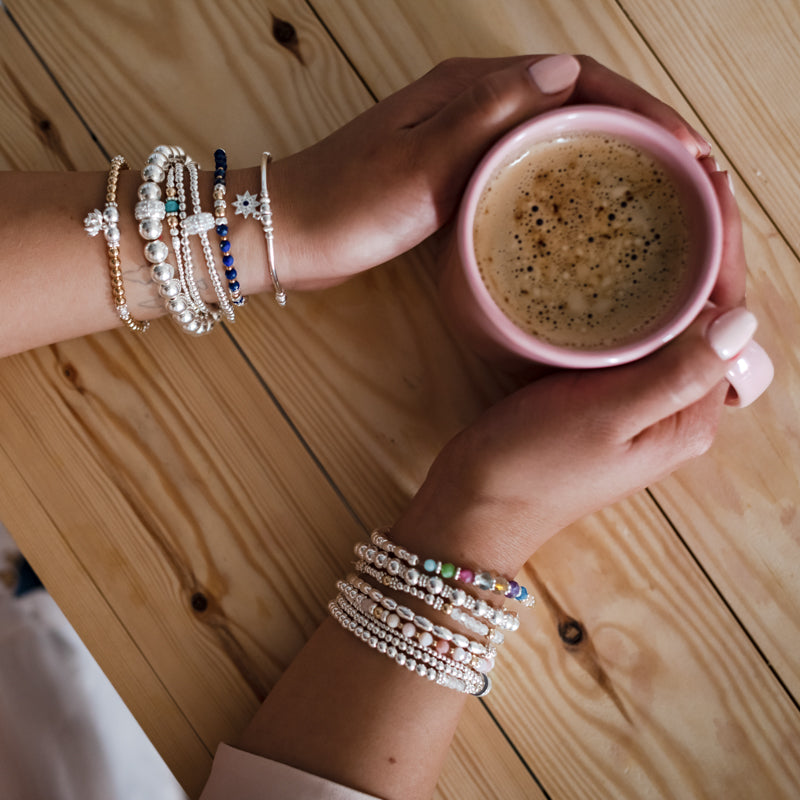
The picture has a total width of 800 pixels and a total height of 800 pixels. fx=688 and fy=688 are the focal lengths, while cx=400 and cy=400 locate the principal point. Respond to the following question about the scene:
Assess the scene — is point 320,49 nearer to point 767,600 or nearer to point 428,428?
point 428,428

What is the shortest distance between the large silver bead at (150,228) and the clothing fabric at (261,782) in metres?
0.43

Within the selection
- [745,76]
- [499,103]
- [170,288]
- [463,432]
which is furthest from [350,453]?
[745,76]

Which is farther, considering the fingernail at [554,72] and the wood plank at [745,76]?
the wood plank at [745,76]

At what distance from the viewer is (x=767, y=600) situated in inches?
25.3

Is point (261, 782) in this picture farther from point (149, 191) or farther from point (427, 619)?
point (149, 191)

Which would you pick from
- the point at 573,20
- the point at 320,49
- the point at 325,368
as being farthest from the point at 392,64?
the point at 325,368

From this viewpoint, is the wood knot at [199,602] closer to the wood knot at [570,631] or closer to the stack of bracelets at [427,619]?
the stack of bracelets at [427,619]

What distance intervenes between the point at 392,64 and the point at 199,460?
433 millimetres

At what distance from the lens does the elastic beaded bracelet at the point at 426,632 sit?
0.55 meters

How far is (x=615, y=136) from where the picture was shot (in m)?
0.51

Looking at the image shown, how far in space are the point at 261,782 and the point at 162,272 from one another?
1.37 feet

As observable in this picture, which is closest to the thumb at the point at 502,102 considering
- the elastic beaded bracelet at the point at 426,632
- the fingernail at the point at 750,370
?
the fingernail at the point at 750,370

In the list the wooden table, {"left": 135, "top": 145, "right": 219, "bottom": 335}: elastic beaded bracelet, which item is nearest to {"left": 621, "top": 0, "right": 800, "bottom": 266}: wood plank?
the wooden table

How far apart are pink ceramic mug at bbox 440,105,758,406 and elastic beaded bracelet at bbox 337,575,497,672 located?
0.22 m
